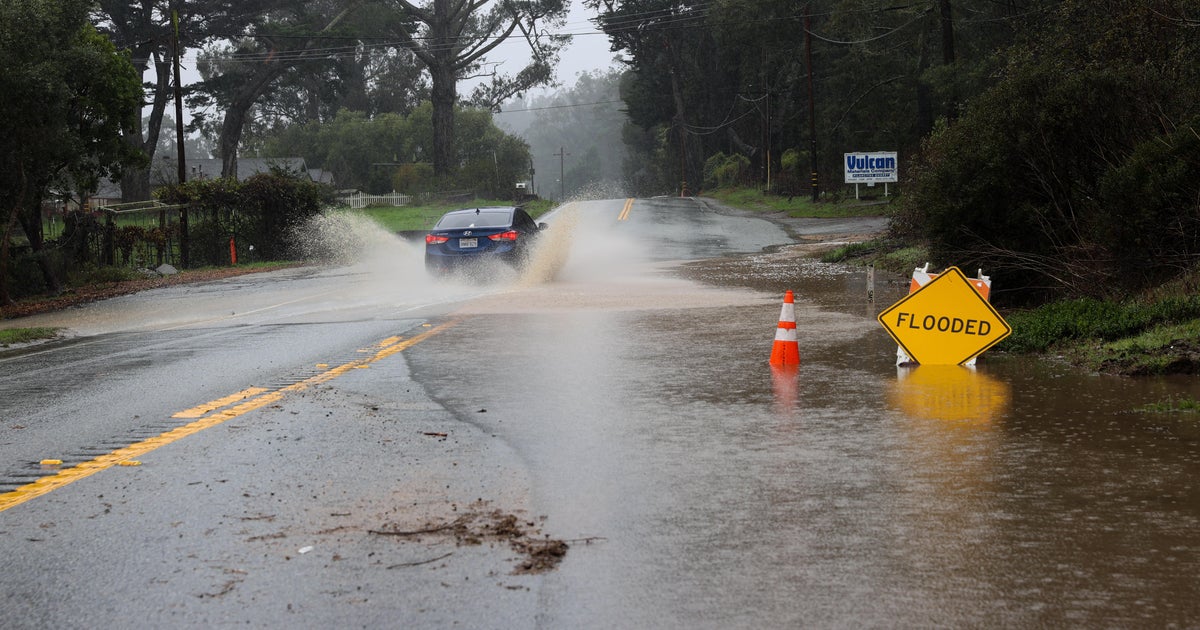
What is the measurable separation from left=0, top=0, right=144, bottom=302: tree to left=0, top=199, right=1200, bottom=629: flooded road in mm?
10073

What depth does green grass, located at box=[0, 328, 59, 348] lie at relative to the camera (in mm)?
15975

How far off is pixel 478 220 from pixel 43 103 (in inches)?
322

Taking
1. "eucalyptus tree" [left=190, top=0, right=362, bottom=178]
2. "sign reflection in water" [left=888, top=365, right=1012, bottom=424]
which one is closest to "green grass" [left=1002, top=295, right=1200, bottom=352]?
"sign reflection in water" [left=888, top=365, right=1012, bottom=424]

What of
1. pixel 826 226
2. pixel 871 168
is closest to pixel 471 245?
pixel 826 226

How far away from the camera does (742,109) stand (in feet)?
287

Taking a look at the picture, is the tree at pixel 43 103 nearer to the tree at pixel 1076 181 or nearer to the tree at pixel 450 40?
the tree at pixel 1076 181

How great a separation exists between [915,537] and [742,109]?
84144 millimetres

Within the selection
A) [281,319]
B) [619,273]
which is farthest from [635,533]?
[619,273]

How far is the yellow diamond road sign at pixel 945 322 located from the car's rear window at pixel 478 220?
12.2 meters

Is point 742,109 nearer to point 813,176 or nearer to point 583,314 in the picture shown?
point 813,176

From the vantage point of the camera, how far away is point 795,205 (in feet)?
186

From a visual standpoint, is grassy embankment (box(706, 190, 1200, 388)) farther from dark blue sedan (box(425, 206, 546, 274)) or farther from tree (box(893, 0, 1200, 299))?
dark blue sedan (box(425, 206, 546, 274))

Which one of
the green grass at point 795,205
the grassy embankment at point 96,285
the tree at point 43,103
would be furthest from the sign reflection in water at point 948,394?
the green grass at point 795,205

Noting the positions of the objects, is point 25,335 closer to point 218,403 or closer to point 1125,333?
point 218,403
